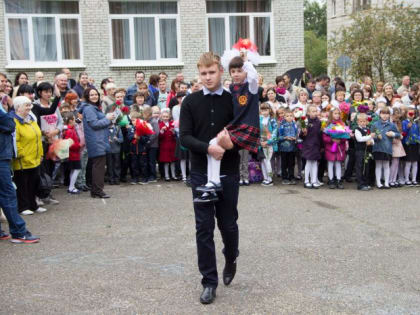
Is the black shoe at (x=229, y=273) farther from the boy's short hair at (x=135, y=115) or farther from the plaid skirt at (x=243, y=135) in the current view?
the boy's short hair at (x=135, y=115)

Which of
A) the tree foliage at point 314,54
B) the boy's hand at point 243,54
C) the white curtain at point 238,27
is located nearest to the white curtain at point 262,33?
the white curtain at point 238,27

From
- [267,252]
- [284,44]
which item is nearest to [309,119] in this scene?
[267,252]

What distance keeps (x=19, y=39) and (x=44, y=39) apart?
752 millimetres

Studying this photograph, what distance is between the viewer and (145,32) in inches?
760

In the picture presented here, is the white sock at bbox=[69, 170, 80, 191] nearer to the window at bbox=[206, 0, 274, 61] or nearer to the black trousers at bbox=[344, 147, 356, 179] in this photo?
the black trousers at bbox=[344, 147, 356, 179]

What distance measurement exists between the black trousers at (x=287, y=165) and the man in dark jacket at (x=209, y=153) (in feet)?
22.6

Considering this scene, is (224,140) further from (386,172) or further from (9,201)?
(386,172)

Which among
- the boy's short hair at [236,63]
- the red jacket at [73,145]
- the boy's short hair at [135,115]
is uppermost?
the boy's short hair at [236,63]

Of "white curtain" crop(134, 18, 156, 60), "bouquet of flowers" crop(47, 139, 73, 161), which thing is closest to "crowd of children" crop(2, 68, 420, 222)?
"bouquet of flowers" crop(47, 139, 73, 161)

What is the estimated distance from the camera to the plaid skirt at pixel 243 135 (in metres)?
5.09

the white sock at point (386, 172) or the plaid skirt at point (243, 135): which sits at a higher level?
the plaid skirt at point (243, 135)

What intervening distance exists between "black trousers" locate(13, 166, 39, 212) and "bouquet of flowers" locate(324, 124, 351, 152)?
18.8 feet

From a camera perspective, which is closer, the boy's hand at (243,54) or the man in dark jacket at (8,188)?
the boy's hand at (243,54)

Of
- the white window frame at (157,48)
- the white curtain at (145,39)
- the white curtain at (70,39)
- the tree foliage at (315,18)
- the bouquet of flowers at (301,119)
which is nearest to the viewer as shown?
the bouquet of flowers at (301,119)
